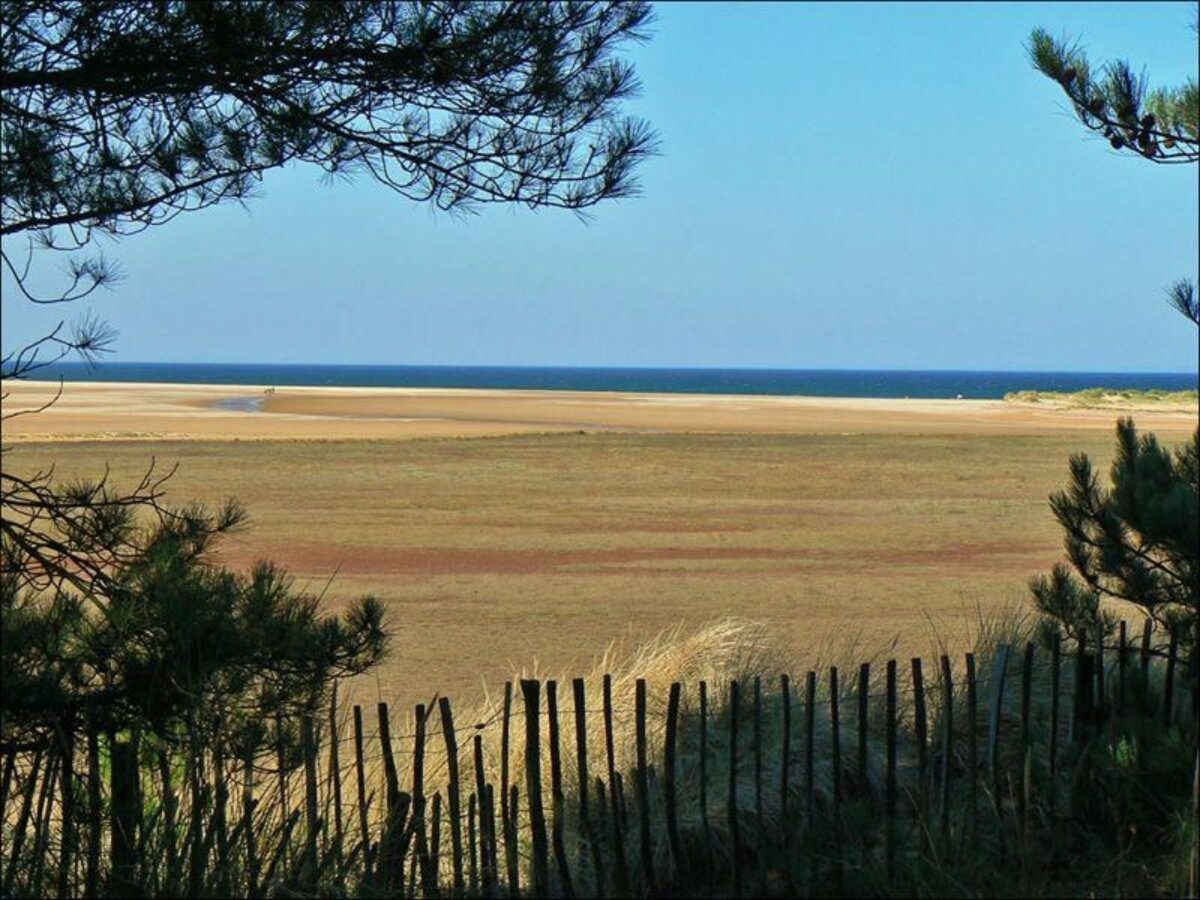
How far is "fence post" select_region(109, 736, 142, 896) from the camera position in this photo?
4801 millimetres

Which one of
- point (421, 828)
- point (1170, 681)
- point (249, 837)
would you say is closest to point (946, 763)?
point (1170, 681)

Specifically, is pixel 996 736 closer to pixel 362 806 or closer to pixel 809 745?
pixel 809 745

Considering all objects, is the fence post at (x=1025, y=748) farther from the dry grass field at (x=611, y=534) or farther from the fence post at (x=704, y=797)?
the dry grass field at (x=611, y=534)

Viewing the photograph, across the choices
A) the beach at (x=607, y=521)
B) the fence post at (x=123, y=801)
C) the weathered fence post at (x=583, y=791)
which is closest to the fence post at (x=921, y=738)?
the weathered fence post at (x=583, y=791)

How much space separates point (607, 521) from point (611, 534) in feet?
4.42

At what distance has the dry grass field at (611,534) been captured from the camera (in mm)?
11797

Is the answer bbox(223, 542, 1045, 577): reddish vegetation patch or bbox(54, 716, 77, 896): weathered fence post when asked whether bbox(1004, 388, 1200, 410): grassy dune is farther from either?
bbox(54, 716, 77, 896): weathered fence post

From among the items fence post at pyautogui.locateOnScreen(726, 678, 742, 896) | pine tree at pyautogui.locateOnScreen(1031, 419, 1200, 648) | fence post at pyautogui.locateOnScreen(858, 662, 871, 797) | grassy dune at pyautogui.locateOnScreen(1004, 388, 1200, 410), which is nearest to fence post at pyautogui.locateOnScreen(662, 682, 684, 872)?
fence post at pyautogui.locateOnScreen(726, 678, 742, 896)

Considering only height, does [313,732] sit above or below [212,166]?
below

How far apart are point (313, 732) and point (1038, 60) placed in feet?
13.3

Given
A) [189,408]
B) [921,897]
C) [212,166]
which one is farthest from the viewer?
[189,408]

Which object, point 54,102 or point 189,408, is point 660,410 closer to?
point 189,408

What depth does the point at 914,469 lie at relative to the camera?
2688 centimetres

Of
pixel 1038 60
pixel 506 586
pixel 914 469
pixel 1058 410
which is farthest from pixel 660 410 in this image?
pixel 1038 60
